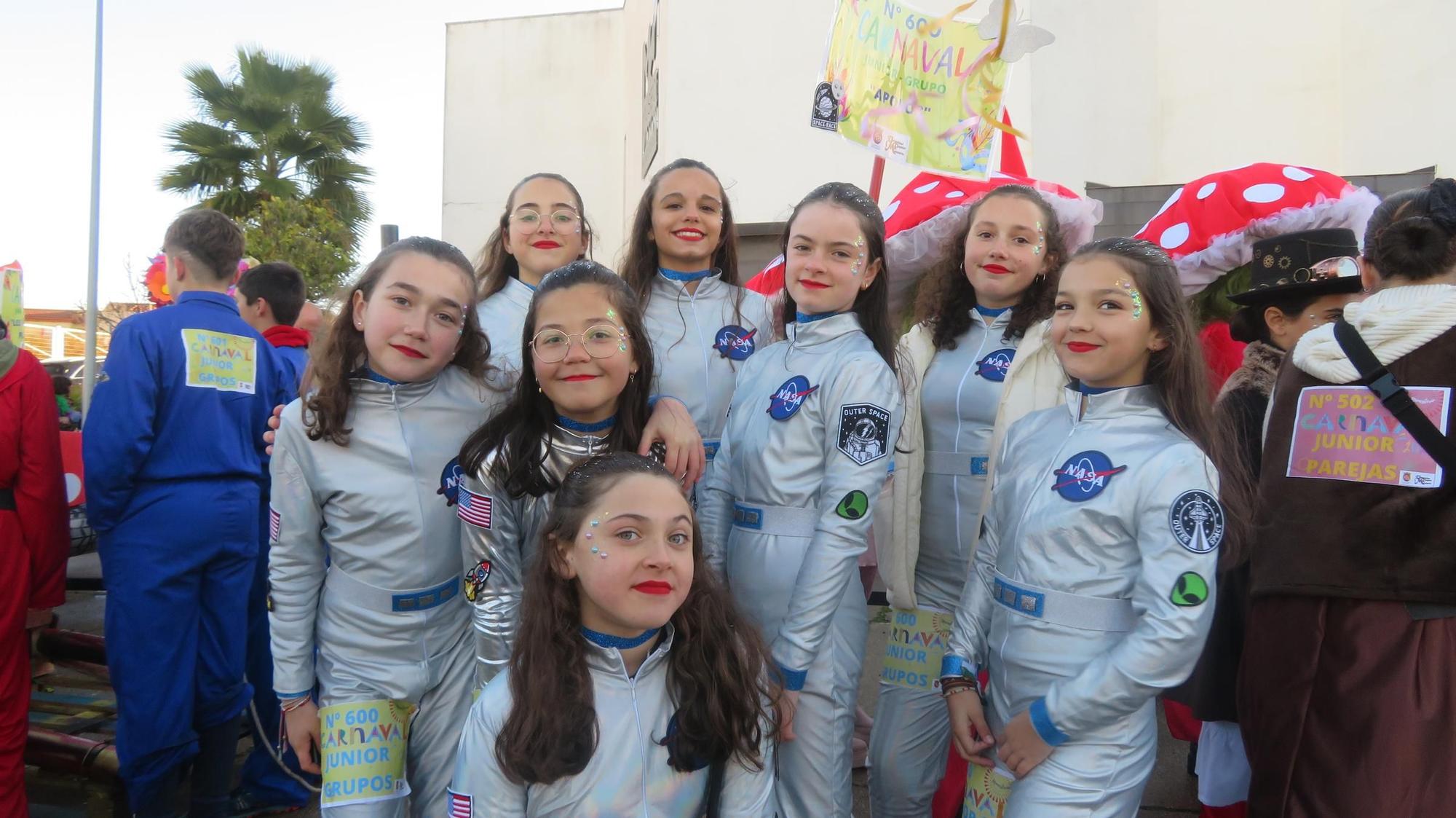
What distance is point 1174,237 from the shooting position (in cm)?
396

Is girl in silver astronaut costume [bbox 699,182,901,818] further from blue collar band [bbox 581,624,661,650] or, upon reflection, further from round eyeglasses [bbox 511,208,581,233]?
round eyeglasses [bbox 511,208,581,233]

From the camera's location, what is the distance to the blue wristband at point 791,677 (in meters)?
2.44

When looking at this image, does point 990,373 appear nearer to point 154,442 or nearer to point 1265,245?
point 1265,245

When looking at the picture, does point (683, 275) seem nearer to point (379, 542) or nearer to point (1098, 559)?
point (379, 542)

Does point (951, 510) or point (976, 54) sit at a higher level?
point (976, 54)

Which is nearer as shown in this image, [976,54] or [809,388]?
[809,388]

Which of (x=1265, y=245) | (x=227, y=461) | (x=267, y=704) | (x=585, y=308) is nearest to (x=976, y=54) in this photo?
→ (x=1265, y=245)

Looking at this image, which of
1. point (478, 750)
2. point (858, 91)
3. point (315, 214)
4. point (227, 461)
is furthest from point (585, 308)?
point (315, 214)

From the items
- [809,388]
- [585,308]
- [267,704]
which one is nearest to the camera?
[585,308]

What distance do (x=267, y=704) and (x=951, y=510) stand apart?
3.12 m

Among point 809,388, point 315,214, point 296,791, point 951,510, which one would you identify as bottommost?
point 296,791

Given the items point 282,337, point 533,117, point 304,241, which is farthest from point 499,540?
point 533,117

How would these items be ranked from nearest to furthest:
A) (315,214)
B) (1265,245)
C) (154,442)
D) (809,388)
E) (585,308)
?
(585,308) < (809,388) < (1265,245) < (154,442) < (315,214)

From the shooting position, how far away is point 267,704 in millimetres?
4434
